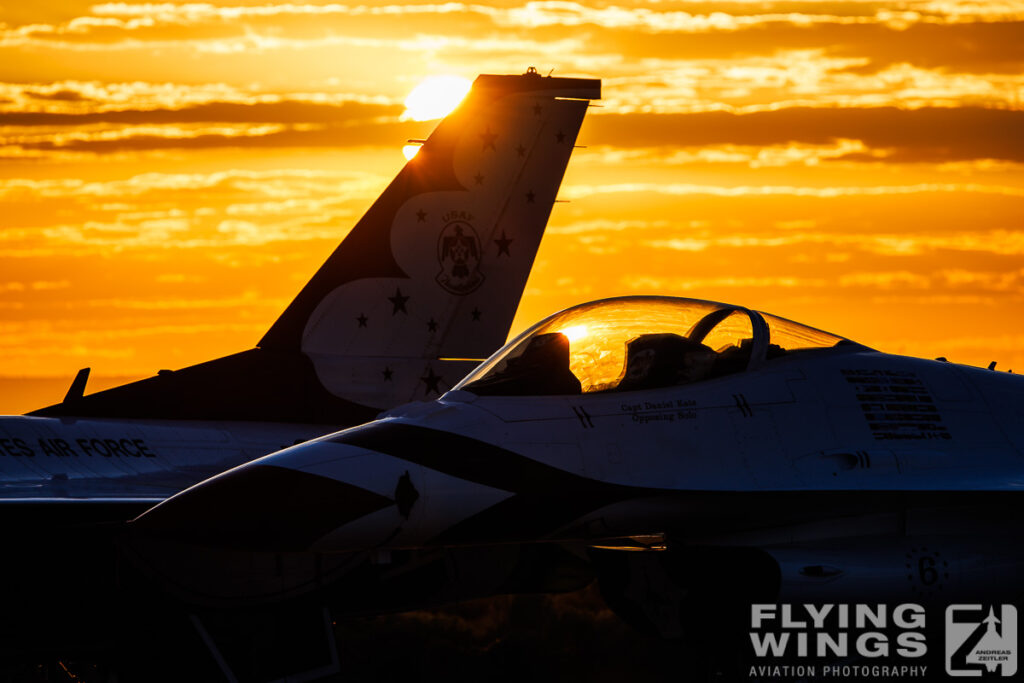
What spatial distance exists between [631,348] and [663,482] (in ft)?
3.15

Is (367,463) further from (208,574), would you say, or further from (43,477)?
(43,477)

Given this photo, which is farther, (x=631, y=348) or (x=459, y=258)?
(x=459, y=258)

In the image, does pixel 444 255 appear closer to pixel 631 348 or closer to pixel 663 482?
pixel 631 348

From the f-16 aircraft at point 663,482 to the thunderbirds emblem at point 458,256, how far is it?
7375 millimetres

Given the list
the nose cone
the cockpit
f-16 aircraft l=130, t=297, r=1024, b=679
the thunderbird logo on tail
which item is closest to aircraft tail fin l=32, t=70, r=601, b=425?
the thunderbird logo on tail

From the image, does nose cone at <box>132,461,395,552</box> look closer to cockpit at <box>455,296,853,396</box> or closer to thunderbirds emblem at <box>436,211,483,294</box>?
cockpit at <box>455,296,853,396</box>

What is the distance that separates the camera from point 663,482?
8.37 meters

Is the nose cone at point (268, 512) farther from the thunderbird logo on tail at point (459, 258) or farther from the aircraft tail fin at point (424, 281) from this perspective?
the thunderbird logo on tail at point (459, 258)

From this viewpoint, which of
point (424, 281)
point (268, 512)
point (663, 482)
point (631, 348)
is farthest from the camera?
point (424, 281)

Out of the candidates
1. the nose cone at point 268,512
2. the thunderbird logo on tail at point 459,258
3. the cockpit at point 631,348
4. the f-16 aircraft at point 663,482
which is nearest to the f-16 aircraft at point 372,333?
the thunderbird logo on tail at point 459,258

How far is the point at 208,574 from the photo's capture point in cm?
904

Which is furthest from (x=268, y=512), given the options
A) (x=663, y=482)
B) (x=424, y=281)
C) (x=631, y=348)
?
(x=424, y=281)

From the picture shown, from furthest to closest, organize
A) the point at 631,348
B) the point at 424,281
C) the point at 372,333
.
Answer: the point at 424,281 < the point at 372,333 < the point at 631,348

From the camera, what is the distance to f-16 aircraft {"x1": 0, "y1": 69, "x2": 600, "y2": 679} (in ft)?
44.2
